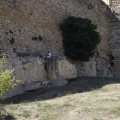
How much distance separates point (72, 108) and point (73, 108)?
0.11ft

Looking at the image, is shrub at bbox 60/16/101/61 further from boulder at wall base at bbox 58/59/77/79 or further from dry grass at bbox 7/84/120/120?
dry grass at bbox 7/84/120/120

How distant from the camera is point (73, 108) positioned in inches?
412

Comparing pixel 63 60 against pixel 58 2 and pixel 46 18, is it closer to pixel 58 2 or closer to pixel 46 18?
pixel 46 18

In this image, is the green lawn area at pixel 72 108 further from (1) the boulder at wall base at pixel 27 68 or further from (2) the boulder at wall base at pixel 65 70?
(2) the boulder at wall base at pixel 65 70

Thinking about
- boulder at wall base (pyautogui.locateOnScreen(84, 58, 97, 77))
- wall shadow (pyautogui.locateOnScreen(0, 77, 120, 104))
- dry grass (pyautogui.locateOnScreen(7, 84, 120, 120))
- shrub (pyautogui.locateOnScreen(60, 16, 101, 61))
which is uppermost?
shrub (pyautogui.locateOnScreen(60, 16, 101, 61))

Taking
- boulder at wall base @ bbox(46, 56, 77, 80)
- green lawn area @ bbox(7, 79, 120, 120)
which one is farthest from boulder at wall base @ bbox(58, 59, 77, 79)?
green lawn area @ bbox(7, 79, 120, 120)

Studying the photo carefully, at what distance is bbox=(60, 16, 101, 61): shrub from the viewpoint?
59.6 ft

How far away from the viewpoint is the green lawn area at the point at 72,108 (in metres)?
9.72

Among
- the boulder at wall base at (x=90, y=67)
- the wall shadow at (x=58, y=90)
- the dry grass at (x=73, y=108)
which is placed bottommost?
the dry grass at (x=73, y=108)

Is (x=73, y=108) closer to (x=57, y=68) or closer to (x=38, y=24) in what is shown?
(x=57, y=68)

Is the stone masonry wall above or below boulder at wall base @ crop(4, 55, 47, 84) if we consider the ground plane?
above

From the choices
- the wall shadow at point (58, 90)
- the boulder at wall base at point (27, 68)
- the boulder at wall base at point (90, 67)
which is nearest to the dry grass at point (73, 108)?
the wall shadow at point (58, 90)

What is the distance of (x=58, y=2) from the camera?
1872 cm

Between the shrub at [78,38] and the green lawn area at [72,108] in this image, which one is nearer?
the green lawn area at [72,108]
